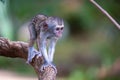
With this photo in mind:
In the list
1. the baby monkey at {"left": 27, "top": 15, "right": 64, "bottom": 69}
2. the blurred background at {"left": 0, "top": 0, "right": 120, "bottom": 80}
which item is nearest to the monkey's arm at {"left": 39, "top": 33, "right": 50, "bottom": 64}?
the baby monkey at {"left": 27, "top": 15, "right": 64, "bottom": 69}

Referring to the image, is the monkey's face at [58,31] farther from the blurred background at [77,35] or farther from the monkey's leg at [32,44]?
the blurred background at [77,35]

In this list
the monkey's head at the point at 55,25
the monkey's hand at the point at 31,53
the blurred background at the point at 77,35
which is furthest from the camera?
the blurred background at the point at 77,35

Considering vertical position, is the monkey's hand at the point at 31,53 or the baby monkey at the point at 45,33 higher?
the baby monkey at the point at 45,33

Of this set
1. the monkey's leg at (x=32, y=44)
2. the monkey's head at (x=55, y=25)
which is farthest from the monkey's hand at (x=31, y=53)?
the monkey's head at (x=55, y=25)

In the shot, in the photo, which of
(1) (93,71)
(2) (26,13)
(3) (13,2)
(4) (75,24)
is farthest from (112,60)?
(4) (75,24)

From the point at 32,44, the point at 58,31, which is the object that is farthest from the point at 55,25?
the point at 32,44

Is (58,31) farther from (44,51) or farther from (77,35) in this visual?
(77,35)

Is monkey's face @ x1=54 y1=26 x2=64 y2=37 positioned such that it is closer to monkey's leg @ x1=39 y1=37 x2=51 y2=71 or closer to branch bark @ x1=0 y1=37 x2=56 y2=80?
monkey's leg @ x1=39 y1=37 x2=51 y2=71
